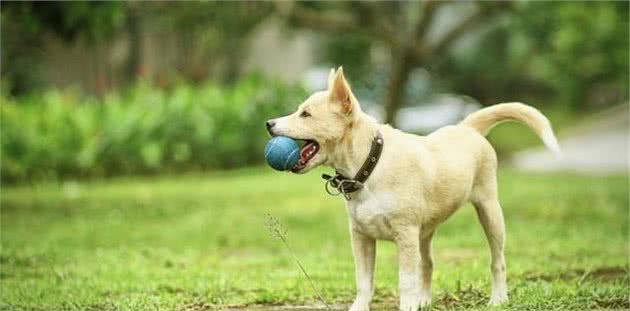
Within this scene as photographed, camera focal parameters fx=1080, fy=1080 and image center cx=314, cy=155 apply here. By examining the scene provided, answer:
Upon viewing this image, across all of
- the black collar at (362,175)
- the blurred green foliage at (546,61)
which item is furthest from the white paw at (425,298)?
the blurred green foliage at (546,61)

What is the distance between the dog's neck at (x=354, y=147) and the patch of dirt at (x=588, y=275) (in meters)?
2.17

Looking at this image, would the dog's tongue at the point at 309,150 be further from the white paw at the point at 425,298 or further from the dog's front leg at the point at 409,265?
the white paw at the point at 425,298

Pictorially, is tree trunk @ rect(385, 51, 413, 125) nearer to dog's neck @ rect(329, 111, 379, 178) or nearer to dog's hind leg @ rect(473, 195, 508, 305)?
dog's hind leg @ rect(473, 195, 508, 305)

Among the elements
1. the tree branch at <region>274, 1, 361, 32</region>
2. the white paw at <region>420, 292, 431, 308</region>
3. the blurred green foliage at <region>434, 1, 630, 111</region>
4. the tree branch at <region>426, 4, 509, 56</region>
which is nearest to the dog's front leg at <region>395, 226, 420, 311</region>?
the white paw at <region>420, 292, 431, 308</region>

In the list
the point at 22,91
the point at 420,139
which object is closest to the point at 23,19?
the point at 420,139

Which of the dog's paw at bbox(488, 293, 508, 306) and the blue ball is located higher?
the blue ball

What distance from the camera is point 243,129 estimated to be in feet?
66.9

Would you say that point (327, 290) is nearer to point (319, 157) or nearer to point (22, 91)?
point (319, 157)

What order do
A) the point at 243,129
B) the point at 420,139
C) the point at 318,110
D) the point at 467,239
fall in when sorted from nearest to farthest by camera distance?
1. the point at 318,110
2. the point at 420,139
3. the point at 467,239
4. the point at 243,129

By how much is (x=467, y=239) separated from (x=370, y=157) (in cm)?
502

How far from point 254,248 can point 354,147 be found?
16.2 ft

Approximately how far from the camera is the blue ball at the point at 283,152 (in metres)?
5.55

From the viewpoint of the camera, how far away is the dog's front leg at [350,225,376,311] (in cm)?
583

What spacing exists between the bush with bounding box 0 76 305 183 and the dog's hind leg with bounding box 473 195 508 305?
Result: 1161 cm
